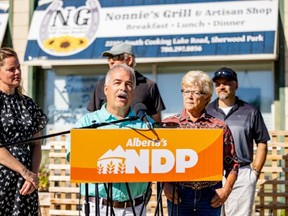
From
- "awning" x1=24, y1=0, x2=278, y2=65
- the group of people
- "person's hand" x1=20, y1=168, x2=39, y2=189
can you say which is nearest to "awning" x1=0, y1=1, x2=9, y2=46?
"awning" x1=24, y1=0, x2=278, y2=65

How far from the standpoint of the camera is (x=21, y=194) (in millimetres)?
4371

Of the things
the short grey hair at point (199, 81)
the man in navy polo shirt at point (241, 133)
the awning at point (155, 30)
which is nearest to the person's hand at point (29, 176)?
the short grey hair at point (199, 81)

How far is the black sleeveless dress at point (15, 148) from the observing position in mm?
4352

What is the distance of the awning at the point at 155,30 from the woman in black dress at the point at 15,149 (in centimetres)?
500

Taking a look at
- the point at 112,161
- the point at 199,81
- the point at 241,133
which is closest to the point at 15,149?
the point at 199,81

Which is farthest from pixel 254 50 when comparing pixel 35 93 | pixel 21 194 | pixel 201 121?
pixel 21 194

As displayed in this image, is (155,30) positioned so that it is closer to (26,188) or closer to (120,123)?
(26,188)

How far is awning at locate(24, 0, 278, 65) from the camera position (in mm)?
9078

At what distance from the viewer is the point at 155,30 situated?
9539 millimetres

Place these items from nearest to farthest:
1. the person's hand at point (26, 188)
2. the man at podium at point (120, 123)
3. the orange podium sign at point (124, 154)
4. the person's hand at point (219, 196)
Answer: the orange podium sign at point (124, 154)
the man at podium at point (120, 123)
the person's hand at point (219, 196)
the person's hand at point (26, 188)

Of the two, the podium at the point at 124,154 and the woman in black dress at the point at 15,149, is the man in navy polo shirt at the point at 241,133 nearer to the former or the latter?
the woman in black dress at the point at 15,149

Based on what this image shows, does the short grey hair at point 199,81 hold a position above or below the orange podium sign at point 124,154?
above

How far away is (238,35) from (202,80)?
5048 mm

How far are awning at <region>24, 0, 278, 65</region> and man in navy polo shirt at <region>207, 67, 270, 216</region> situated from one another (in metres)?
2.68
